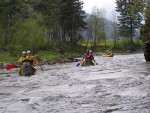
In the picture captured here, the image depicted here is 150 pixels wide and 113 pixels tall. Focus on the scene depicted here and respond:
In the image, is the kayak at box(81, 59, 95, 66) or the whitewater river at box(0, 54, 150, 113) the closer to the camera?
the whitewater river at box(0, 54, 150, 113)

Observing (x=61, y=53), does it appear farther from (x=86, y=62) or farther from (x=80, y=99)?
(x=80, y=99)

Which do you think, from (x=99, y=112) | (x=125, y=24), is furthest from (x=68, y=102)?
(x=125, y=24)

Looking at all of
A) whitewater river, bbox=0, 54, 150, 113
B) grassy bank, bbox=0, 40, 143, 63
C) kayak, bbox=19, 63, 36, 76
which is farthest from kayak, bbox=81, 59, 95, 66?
whitewater river, bbox=0, 54, 150, 113

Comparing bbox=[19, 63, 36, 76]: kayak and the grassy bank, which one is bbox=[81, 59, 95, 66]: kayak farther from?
the grassy bank

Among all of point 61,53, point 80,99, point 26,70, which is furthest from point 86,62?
point 61,53

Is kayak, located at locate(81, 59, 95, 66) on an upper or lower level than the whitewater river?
upper

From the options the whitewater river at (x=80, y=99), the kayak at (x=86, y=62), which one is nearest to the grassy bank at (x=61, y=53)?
the kayak at (x=86, y=62)

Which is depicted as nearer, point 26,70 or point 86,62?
point 26,70

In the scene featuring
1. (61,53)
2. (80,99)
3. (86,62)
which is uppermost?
(86,62)

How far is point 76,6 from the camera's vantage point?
7062 cm

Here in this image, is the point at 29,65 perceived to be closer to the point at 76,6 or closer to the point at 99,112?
the point at 99,112

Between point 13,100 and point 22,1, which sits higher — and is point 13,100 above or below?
below

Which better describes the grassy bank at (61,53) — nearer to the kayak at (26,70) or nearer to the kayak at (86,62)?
the kayak at (86,62)

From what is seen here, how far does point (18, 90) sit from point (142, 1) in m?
9.61
